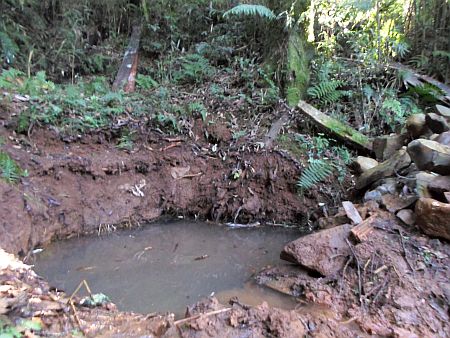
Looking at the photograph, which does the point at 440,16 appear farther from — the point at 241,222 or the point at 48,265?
the point at 48,265

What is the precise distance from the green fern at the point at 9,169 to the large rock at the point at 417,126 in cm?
513

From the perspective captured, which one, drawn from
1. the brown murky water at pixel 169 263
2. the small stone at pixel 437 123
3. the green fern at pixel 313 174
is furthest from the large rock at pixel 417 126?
the brown murky water at pixel 169 263

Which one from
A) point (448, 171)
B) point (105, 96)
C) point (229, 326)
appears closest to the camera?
point (229, 326)

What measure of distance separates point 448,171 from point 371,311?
1902 millimetres

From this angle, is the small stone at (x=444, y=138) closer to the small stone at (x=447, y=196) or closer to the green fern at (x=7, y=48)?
the small stone at (x=447, y=196)

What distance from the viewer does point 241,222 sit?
6156 millimetres

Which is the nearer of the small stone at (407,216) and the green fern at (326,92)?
the small stone at (407,216)

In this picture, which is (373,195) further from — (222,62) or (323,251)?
(222,62)

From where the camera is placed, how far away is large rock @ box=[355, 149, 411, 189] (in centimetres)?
526

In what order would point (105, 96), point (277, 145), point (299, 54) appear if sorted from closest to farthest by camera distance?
point (277, 145)
point (105, 96)
point (299, 54)

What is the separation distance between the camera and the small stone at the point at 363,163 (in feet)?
19.9

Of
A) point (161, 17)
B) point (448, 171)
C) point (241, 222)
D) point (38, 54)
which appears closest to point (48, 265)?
point (241, 222)

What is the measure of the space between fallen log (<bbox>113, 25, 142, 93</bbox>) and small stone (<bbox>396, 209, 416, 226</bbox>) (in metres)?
5.24

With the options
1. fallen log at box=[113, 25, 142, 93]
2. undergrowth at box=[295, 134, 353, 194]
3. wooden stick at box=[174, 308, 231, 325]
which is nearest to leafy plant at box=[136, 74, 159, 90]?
fallen log at box=[113, 25, 142, 93]
